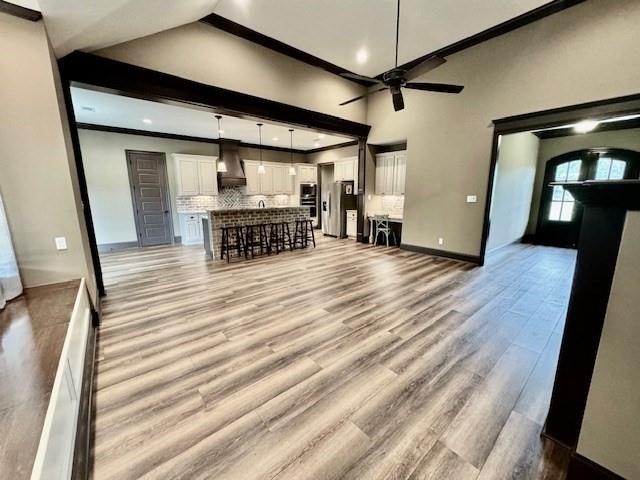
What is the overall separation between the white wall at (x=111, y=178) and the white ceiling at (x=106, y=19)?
3.85m

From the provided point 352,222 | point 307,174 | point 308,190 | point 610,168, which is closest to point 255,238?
point 352,222

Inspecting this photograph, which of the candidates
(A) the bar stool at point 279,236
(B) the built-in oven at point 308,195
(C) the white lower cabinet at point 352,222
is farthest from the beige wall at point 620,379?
(B) the built-in oven at point 308,195

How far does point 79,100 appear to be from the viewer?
4.34 metres

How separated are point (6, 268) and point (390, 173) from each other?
20.9 feet

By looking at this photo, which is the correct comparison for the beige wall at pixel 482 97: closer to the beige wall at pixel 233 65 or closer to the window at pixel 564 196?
the beige wall at pixel 233 65

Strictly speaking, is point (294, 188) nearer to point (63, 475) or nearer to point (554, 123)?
point (554, 123)

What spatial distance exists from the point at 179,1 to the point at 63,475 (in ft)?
12.7

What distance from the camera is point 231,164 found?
7594 mm

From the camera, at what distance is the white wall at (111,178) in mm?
5879

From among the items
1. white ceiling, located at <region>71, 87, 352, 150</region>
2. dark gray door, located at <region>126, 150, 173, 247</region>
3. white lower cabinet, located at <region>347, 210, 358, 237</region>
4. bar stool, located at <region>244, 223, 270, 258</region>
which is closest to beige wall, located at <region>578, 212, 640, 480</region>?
white ceiling, located at <region>71, 87, 352, 150</region>

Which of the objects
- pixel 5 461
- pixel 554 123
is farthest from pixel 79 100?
pixel 554 123

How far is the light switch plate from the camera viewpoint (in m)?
2.29

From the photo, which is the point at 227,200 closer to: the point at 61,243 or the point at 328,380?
the point at 61,243

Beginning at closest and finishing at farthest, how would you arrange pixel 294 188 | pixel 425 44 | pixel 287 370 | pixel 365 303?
pixel 287 370 < pixel 365 303 < pixel 425 44 < pixel 294 188
